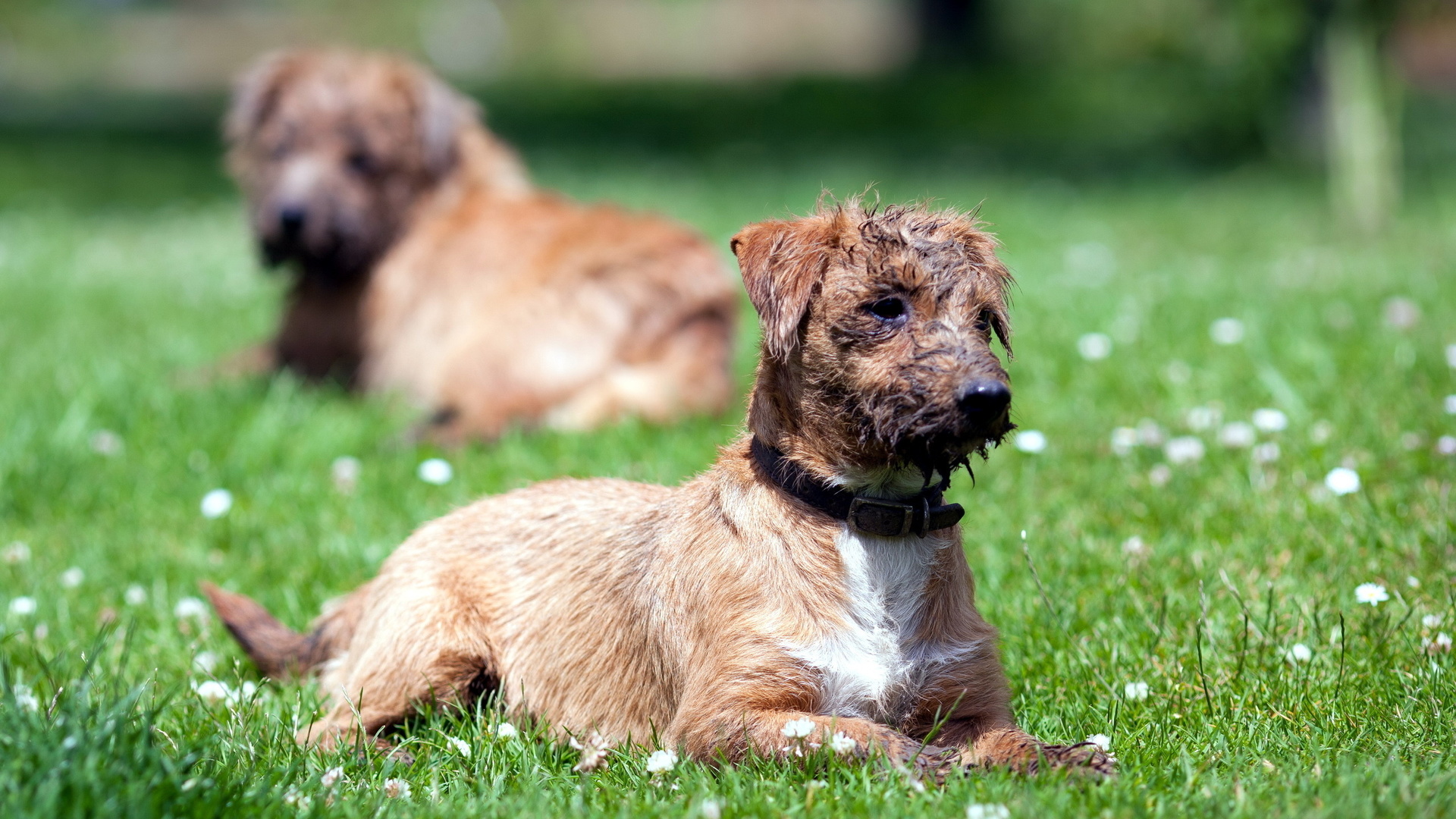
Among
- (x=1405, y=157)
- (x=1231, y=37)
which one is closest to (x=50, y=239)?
(x=1231, y=37)

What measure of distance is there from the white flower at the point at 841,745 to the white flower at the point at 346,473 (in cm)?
319

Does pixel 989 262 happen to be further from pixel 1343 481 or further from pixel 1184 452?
pixel 1184 452

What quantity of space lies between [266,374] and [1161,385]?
15.6 feet

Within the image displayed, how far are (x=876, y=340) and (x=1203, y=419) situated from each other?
2815 millimetres

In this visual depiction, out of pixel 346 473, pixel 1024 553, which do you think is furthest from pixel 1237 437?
pixel 346 473

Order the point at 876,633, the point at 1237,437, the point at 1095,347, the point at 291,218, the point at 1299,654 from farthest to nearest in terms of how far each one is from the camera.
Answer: the point at 291,218 < the point at 1095,347 < the point at 1237,437 < the point at 1299,654 < the point at 876,633

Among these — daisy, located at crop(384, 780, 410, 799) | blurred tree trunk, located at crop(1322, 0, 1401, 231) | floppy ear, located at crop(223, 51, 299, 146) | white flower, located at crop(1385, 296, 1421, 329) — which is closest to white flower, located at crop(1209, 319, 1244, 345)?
white flower, located at crop(1385, 296, 1421, 329)

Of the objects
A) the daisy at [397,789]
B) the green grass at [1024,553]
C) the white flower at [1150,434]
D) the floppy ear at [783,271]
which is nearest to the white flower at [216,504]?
the green grass at [1024,553]

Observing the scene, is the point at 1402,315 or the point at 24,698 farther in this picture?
the point at 1402,315

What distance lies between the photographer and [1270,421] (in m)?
4.88

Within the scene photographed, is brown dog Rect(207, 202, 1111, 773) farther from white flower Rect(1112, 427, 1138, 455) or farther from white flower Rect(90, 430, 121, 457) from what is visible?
white flower Rect(90, 430, 121, 457)

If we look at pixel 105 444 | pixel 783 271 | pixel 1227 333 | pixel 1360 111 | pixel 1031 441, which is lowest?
pixel 105 444

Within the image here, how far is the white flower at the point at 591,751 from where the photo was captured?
3143 millimetres

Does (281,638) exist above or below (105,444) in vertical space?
above
